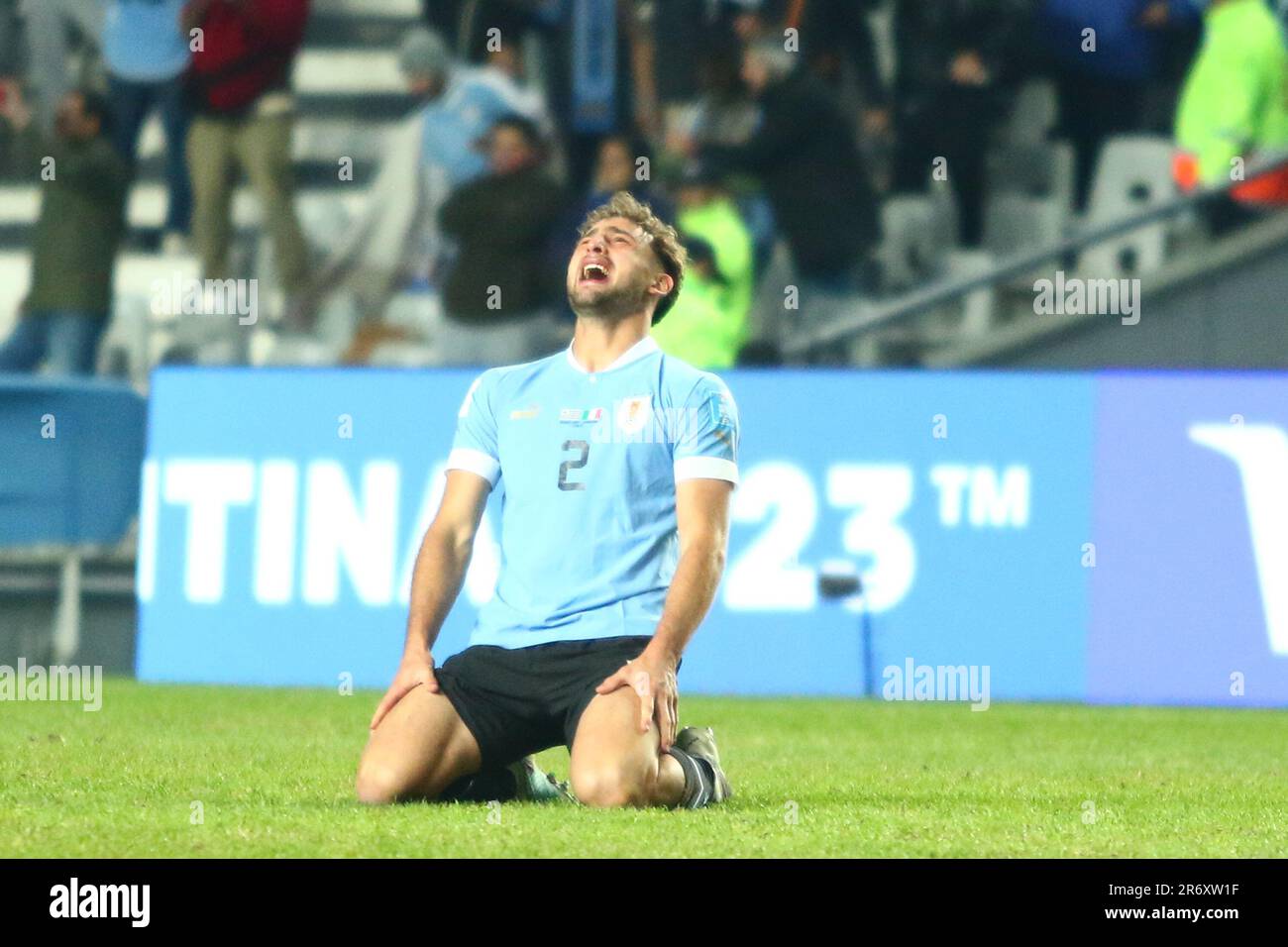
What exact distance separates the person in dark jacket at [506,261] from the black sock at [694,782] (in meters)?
7.10

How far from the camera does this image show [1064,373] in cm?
1154

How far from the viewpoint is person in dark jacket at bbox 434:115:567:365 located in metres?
13.6

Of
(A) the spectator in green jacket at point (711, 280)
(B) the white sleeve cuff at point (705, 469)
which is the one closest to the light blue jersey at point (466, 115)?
(A) the spectator in green jacket at point (711, 280)

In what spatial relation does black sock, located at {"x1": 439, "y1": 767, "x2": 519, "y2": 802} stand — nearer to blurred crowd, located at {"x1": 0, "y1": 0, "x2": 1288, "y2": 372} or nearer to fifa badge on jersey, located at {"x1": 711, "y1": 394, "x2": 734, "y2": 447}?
fifa badge on jersey, located at {"x1": 711, "y1": 394, "x2": 734, "y2": 447}

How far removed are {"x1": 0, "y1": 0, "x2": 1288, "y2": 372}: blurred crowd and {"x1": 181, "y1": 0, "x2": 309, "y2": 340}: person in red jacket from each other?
1 centimetres

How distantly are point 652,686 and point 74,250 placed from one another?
8.84 meters

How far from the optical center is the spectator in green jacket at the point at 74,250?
14070 millimetres

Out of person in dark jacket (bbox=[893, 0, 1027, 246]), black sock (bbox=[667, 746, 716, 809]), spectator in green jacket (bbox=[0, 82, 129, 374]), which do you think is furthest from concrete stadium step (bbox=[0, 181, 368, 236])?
black sock (bbox=[667, 746, 716, 809])

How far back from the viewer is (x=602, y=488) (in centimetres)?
662

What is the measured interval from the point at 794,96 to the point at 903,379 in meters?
2.63

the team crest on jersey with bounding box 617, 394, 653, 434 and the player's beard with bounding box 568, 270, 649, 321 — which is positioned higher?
the player's beard with bounding box 568, 270, 649, 321

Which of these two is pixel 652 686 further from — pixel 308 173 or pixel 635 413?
pixel 308 173
